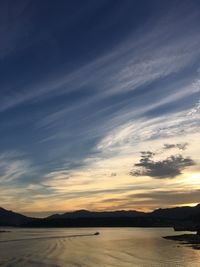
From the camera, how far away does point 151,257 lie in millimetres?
87375

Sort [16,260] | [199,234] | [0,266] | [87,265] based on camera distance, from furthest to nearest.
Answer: [199,234], [16,260], [87,265], [0,266]

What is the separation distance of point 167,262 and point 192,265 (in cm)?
605

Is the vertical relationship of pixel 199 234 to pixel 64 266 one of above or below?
above

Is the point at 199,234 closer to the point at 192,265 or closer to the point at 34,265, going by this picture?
the point at 192,265

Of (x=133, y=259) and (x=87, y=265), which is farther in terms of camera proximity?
(x=133, y=259)

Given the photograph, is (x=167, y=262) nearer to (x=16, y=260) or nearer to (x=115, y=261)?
(x=115, y=261)

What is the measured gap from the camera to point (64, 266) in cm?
7188

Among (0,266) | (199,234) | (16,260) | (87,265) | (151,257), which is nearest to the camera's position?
(0,266)

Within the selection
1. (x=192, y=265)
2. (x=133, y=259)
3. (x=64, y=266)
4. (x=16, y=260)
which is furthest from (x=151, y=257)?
(x=16, y=260)

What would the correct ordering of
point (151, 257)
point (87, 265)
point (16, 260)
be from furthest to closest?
point (151, 257) → point (16, 260) → point (87, 265)

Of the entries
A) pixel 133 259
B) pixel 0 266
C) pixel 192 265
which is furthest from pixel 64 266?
pixel 192 265

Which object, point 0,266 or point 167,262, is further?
point 167,262

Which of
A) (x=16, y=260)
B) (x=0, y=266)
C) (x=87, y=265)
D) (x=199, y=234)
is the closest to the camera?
(x=0, y=266)

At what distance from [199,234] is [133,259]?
289 ft
